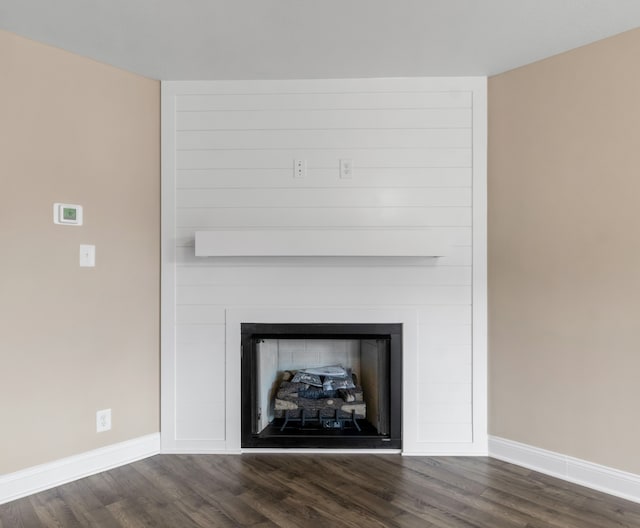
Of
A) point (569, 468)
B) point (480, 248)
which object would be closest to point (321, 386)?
point (480, 248)

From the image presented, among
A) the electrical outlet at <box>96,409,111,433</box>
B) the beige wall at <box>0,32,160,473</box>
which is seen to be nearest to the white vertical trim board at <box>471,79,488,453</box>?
the beige wall at <box>0,32,160,473</box>

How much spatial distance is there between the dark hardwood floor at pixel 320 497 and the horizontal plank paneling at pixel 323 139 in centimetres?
189

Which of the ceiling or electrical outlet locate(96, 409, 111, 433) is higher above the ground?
the ceiling

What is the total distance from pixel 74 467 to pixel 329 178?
7.07ft

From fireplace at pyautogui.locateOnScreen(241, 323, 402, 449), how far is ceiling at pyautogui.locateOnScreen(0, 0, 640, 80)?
1541mm

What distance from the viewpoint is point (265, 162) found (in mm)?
2355

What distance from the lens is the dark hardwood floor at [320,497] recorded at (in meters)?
1.71

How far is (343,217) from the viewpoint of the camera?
2.34m

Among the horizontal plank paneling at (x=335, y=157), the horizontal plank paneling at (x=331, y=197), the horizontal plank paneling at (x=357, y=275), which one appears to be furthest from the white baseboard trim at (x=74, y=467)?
the horizontal plank paneling at (x=335, y=157)

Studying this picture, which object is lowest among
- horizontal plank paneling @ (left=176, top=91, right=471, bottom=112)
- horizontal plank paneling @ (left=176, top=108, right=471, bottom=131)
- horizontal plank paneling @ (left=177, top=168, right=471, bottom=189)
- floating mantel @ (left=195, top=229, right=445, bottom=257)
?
floating mantel @ (left=195, top=229, right=445, bottom=257)

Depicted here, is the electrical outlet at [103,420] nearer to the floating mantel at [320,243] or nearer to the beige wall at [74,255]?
the beige wall at [74,255]

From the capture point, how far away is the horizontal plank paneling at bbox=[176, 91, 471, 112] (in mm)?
2328

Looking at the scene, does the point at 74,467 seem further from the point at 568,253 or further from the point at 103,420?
the point at 568,253

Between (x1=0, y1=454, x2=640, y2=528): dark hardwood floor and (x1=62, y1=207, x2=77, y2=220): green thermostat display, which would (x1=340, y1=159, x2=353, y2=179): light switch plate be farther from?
(x1=0, y1=454, x2=640, y2=528): dark hardwood floor
